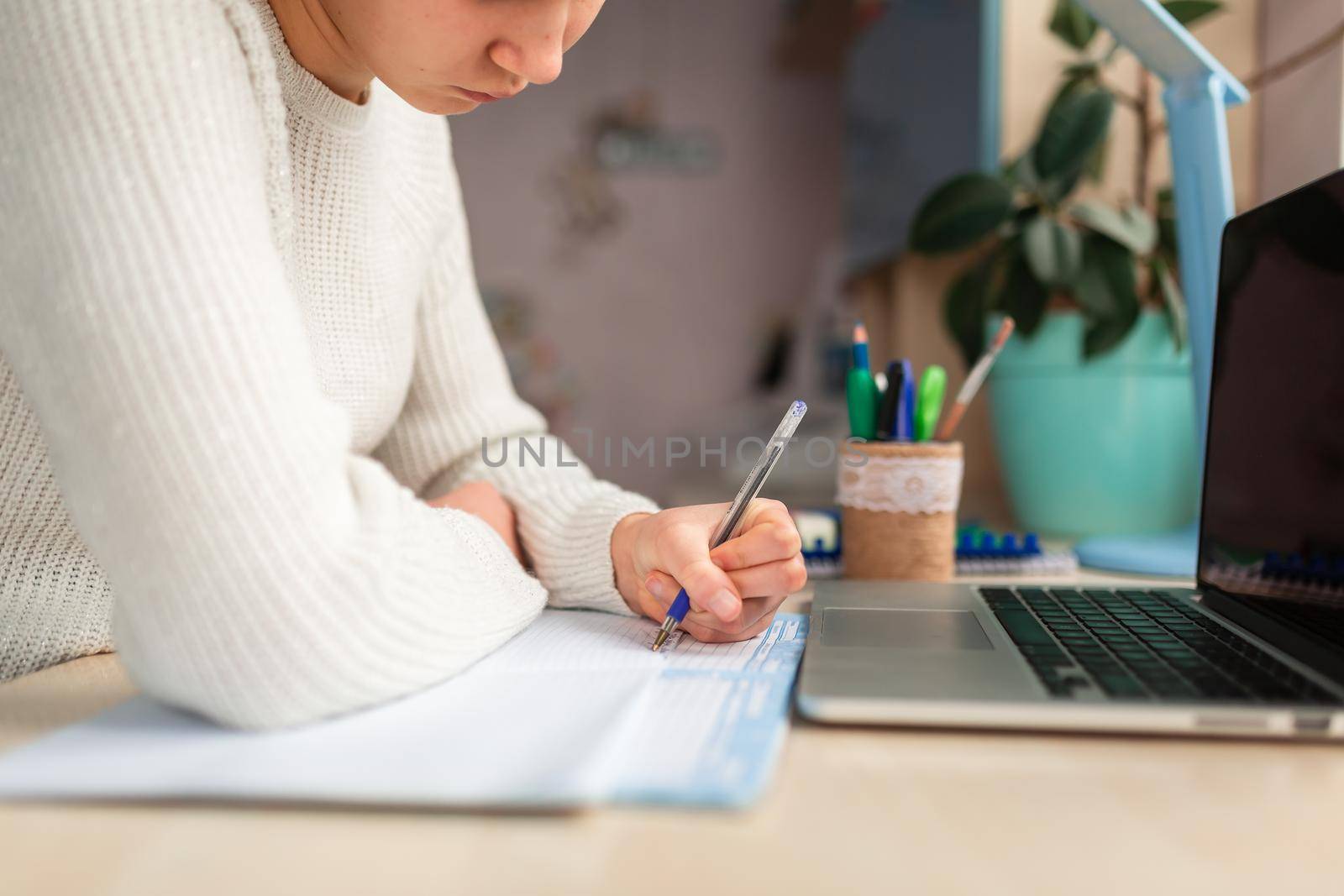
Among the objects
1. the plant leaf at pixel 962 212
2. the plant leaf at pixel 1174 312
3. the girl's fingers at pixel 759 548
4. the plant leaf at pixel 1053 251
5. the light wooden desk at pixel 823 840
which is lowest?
the light wooden desk at pixel 823 840

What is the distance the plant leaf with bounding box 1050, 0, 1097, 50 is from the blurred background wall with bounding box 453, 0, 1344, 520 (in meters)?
0.99

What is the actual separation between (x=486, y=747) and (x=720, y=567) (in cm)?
18

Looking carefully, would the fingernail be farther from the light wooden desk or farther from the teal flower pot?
the teal flower pot

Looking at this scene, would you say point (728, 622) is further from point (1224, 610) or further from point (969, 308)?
point (969, 308)

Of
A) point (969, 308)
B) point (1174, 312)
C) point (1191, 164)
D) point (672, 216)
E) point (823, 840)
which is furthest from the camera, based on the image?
point (672, 216)

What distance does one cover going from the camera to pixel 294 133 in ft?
1.69

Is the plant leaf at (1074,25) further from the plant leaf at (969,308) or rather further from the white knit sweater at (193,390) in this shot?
the white knit sweater at (193,390)

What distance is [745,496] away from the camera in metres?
0.49

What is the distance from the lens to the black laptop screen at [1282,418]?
46cm

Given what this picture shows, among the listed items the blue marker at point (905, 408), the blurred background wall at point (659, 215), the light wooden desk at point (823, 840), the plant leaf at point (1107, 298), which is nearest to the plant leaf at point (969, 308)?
the plant leaf at point (1107, 298)

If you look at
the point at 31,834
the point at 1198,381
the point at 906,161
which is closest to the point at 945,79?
the point at 906,161

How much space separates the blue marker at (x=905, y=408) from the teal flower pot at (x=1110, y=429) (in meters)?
0.30

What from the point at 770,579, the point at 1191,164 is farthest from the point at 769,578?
the point at 1191,164

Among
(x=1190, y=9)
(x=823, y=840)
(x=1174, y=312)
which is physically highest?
(x=1190, y=9)
